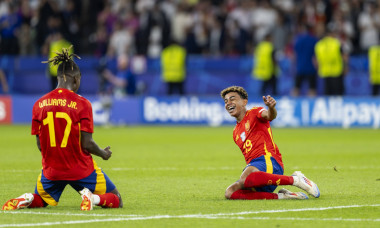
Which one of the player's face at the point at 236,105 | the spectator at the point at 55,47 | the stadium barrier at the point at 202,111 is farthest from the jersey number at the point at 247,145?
the spectator at the point at 55,47

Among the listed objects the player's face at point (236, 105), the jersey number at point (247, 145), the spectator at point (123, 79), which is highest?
the spectator at point (123, 79)

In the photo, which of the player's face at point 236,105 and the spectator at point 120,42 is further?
the spectator at point 120,42

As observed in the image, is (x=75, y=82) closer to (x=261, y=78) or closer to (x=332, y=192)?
(x=332, y=192)

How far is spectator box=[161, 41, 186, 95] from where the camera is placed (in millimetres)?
26170

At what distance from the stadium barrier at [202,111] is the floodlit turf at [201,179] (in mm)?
1107

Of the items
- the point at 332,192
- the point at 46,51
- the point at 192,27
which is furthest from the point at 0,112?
the point at 332,192

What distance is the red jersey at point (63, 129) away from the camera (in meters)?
7.94

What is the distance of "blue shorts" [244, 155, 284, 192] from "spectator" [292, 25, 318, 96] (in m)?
15.5

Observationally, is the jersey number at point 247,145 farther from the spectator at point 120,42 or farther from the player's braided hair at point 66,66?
the spectator at point 120,42

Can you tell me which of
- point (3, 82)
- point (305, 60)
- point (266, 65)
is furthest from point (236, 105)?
point (3, 82)

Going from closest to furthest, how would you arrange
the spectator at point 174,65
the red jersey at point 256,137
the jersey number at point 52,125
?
1. the jersey number at point 52,125
2. the red jersey at point 256,137
3. the spectator at point 174,65

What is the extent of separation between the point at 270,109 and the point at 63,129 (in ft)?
7.17

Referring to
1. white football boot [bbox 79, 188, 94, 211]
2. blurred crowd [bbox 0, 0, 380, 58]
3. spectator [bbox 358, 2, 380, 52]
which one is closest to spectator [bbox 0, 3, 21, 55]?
blurred crowd [bbox 0, 0, 380, 58]

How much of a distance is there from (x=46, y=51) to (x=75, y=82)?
65.7ft
